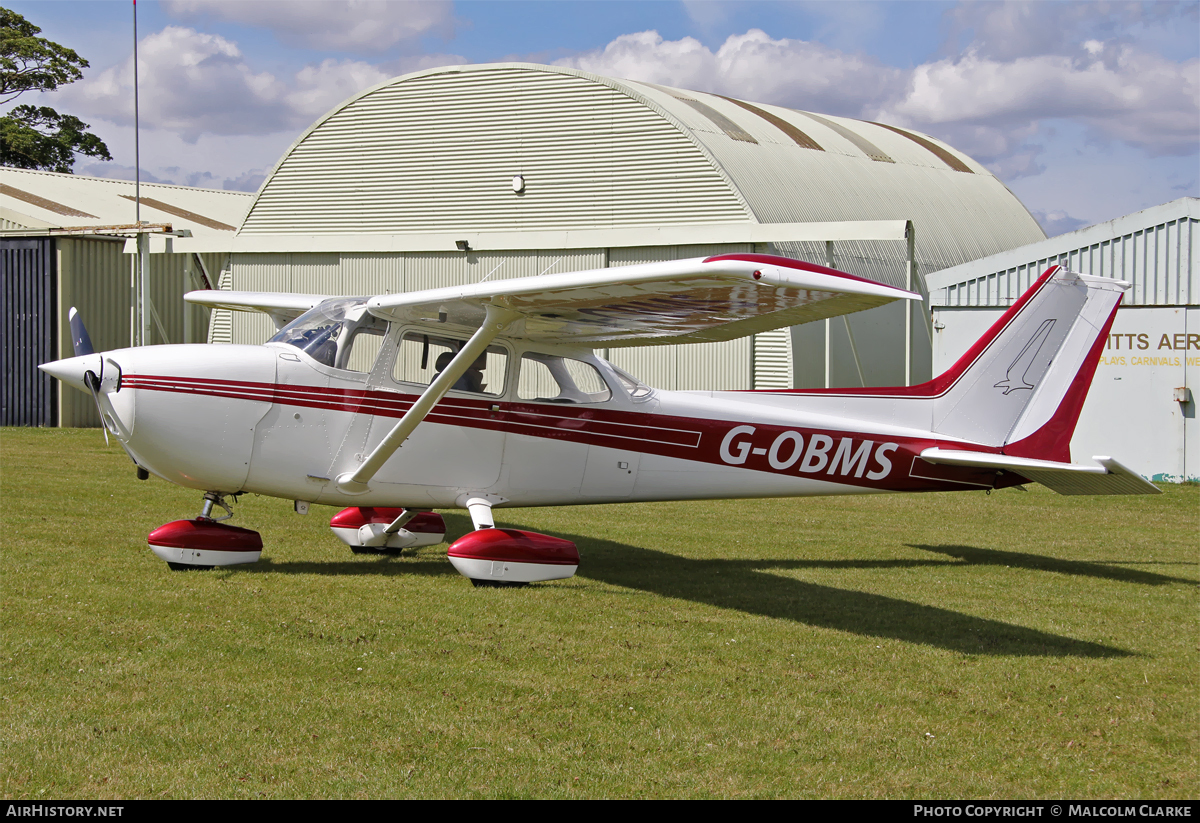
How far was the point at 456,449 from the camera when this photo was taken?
871cm

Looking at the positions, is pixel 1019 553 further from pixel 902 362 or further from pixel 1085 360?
pixel 902 362

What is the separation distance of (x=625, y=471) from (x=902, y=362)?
13046 millimetres

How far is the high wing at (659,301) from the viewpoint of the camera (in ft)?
19.2

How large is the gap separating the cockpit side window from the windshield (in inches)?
49.9

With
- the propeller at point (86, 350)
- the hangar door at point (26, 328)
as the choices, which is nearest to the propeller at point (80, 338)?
the propeller at point (86, 350)

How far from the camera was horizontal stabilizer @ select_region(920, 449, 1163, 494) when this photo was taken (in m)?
8.15

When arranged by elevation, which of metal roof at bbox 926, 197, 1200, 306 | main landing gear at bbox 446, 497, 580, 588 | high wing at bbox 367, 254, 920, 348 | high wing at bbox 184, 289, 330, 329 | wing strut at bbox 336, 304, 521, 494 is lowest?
main landing gear at bbox 446, 497, 580, 588

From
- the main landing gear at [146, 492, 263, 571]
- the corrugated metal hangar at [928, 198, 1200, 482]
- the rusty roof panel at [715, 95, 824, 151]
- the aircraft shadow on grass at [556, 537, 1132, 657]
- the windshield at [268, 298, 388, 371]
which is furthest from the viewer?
the rusty roof panel at [715, 95, 824, 151]

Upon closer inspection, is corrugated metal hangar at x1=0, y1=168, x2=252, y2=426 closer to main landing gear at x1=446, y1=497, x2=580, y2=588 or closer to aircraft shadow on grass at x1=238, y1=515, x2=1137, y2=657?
aircraft shadow on grass at x1=238, y1=515, x2=1137, y2=657

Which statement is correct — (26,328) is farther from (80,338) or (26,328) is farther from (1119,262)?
(1119,262)

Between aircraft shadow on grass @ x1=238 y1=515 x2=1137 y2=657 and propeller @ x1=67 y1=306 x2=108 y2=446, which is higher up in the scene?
propeller @ x1=67 y1=306 x2=108 y2=446

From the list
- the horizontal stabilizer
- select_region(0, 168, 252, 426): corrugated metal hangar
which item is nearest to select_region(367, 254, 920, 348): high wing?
the horizontal stabilizer

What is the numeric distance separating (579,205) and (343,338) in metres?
13.7
